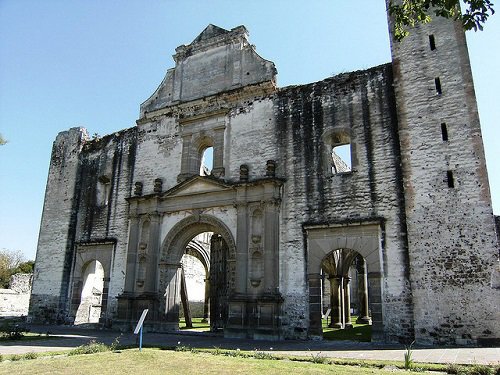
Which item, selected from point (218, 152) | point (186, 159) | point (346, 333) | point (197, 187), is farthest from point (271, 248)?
point (186, 159)

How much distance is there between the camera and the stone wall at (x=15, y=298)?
2575cm

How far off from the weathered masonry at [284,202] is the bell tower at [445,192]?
0.03 meters

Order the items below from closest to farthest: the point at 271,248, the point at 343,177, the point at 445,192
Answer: the point at 445,192 → the point at 343,177 → the point at 271,248

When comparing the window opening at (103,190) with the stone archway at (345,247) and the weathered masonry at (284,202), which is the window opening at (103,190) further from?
the stone archway at (345,247)

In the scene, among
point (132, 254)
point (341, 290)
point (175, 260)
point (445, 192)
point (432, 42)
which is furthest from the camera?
point (341, 290)

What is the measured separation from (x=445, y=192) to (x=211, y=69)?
10.2 metres

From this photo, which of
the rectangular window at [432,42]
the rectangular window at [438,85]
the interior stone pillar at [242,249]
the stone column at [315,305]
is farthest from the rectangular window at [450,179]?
the interior stone pillar at [242,249]

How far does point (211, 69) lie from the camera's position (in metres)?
18.0

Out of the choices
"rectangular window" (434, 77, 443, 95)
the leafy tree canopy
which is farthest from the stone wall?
"rectangular window" (434, 77, 443, 95)

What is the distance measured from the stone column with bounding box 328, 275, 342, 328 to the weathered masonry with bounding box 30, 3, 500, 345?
0.14 metres

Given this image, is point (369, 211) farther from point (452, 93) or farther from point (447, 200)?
point (452, 93)

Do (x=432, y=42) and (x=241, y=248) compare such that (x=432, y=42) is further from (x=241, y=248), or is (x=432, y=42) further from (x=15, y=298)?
(x=15, y=298)

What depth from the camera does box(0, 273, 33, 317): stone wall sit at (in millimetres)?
25750

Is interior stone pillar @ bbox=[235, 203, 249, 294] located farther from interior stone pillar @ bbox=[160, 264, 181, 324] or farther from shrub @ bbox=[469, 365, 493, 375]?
shrub @ bbox=[469, 365, 493, 375]
